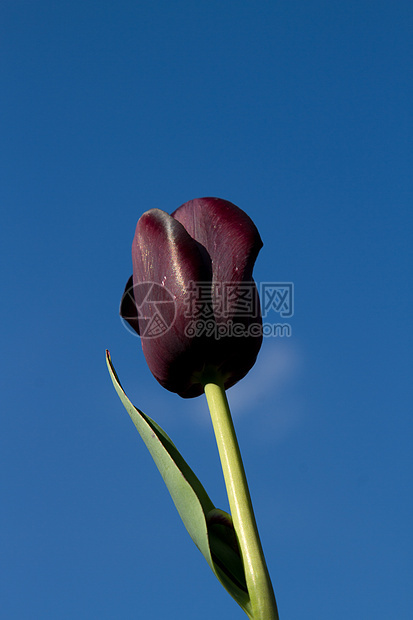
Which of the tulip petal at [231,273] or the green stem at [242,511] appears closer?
the green stem at [242,511]

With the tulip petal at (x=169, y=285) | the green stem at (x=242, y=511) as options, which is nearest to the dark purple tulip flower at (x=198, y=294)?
the tulip petal at (x=169, y=285)

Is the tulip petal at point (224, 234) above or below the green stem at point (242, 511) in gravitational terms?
above

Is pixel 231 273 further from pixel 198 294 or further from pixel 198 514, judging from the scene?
pixel 198 514

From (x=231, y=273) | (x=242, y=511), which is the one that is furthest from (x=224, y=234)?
(x=242, y=511)

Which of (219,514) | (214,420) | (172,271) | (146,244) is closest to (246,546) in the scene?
(219,514)

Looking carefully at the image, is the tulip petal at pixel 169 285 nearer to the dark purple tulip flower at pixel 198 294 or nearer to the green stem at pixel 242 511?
the dark purple tulip flower at pixel 198 294

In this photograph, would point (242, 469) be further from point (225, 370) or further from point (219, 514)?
point (225, 370)
